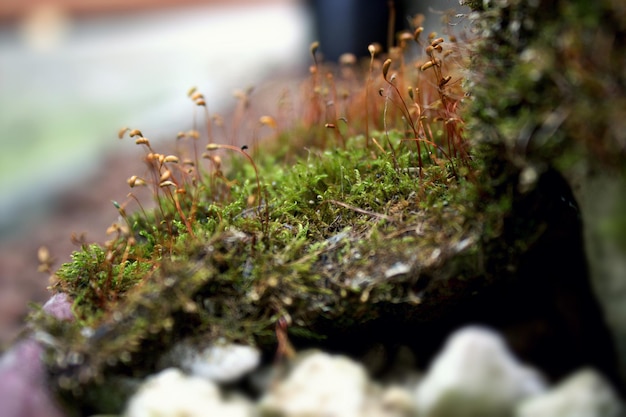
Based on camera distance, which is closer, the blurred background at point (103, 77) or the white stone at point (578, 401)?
the white stone at point (578, 401)

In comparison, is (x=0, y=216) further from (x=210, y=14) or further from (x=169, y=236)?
(x=210, y=14)

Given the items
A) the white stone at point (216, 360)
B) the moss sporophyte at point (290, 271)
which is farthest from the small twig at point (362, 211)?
the white stone at point (216, 360)

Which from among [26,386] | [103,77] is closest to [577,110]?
[26,386]

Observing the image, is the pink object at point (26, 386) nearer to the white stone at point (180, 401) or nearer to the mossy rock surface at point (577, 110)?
the white stone at point (180, 401)

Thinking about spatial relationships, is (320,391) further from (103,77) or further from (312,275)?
(103,77)

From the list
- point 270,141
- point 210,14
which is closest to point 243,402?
point 270,141

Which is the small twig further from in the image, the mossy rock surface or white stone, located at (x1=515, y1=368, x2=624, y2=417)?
white stone, located at (x1=515, y1=368, x2=624, y2=417)
